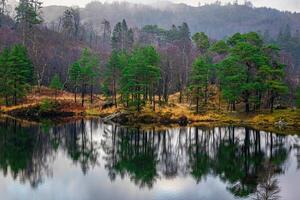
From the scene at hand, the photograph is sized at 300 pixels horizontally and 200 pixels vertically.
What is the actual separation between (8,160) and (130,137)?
2158 centimetres

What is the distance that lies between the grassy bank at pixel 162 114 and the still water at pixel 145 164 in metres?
10.6

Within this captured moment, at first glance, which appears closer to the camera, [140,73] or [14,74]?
[140,73]

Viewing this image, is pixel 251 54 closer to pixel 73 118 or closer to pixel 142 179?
pixel 73 118

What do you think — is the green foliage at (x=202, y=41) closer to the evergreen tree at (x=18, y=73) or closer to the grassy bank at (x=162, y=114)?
the grassy bank at (x=162, y=114)

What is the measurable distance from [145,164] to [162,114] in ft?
123

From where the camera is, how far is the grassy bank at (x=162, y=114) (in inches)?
3078

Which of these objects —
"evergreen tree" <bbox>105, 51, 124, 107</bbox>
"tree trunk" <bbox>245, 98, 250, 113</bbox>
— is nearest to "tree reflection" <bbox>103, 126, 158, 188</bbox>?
"tree trunk" <bbox>245, 98, 250, 113</bbox>

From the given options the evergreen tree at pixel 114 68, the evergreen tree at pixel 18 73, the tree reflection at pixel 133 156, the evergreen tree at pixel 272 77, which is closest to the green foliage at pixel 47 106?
the evergreen tree at pixel 18 73

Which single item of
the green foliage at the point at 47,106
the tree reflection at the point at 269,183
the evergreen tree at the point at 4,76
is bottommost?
the green foliage at the point at 47,106

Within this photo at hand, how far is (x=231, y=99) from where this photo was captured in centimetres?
8362

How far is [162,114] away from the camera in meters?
81.5

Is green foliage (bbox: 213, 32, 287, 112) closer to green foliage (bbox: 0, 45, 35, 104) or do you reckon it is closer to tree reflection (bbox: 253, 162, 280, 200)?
tree reflection (bbox: 253, 162, 280, 200)

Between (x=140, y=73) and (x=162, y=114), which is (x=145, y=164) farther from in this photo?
(x=140, y=73)

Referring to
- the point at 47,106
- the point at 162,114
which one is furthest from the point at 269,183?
the point at 47,106
